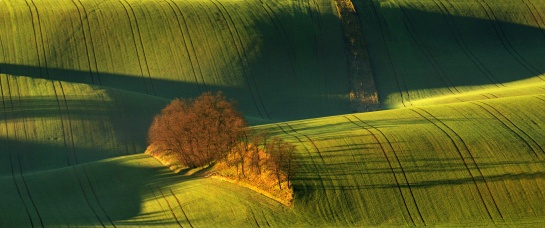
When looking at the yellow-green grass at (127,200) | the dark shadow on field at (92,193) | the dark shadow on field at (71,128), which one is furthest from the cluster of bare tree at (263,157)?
the dark shadow on field at (71,128)

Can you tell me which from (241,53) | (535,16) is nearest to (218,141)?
(241,53)

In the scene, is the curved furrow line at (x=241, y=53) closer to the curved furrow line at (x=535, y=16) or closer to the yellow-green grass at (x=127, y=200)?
the yellow-green grass at (x=127, y=200)

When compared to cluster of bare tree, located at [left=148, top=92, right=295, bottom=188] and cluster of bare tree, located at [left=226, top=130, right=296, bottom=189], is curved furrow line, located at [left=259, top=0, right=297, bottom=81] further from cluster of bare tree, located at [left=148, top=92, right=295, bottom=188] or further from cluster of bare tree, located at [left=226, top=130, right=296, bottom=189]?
cluster of bare tree, located at [left=226, top=130, right=296, bottom=189]

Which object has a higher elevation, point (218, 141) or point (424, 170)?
point (218, 141)

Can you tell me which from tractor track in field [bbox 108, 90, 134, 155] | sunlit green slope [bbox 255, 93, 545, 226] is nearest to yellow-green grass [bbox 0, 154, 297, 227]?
sunlit green slope [bbox 255, 93, 545, 226]

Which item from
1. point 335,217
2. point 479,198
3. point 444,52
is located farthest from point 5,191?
point 444,52

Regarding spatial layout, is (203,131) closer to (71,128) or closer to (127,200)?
(127,200)
